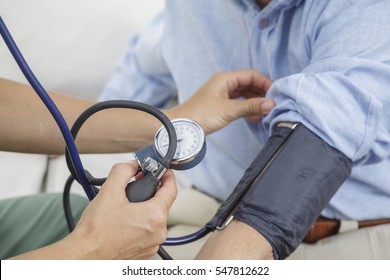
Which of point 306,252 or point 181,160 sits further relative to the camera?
point 306,252

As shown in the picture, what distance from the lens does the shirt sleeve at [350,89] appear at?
0.80 metres

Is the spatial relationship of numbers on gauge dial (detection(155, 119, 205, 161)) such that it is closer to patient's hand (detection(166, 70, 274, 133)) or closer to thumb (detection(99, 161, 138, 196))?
thumb (detection(99, 161, 138, 196))

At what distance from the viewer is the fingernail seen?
96 centimetres

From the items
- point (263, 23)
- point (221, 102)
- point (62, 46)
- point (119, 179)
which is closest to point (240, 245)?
point (119, 179)

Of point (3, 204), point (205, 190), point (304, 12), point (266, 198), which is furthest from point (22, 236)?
point (304, 12)

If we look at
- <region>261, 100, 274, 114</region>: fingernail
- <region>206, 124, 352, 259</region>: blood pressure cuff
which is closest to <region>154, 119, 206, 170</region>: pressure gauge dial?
<region>206, 124, 352, 259</region>: blood pressure cuff

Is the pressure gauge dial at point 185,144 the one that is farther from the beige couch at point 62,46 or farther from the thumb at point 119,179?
the beige couch at point 62,46

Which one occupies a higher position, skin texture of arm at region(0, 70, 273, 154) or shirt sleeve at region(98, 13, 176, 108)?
skin texture of arm at region(0, 70, 273, 154)

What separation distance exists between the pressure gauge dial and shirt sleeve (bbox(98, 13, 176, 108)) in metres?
0.84

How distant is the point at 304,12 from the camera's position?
0.96 meters

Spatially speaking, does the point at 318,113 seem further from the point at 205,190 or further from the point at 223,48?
the point at 205,190

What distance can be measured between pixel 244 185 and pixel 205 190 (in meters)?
0.54

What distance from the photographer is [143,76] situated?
1678 mm

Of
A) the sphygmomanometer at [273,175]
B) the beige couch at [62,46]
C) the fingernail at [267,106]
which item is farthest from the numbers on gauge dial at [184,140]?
the beige couch at [62,46]
